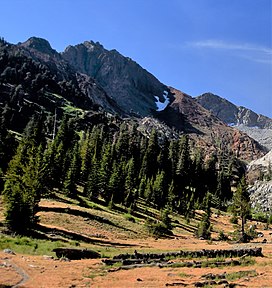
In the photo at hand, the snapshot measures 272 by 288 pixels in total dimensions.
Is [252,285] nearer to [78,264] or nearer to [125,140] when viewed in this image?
[78,264]

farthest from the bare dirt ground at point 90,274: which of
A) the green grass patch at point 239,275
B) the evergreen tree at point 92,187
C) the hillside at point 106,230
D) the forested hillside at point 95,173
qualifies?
the evergreen tree at point 92,187

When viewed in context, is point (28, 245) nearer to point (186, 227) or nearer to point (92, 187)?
point (92, 187)

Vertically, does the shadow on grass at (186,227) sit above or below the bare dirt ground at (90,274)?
below

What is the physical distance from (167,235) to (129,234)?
40.7 feet

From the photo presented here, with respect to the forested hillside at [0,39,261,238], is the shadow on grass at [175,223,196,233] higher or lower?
lower

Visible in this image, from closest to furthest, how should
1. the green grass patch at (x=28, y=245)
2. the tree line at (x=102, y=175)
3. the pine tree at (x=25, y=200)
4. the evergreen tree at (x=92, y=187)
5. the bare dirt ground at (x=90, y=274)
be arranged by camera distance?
the bare dirt ground at (x=90, y=274) < the green grass patch at (x=28, y=245) < the pine tree at (x=25, y=200) < the tree line at (x=102, y=175) < the evergreen tree at (x=92, y=187)

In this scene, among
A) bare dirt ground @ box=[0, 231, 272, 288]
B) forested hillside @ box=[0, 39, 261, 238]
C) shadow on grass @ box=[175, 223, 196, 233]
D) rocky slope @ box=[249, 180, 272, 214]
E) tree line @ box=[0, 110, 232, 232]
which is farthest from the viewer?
rocky slope @ box=[249, 180, 272, 214]

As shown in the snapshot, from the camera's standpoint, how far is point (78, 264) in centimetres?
3162

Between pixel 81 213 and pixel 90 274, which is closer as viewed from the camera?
pixel 90 274

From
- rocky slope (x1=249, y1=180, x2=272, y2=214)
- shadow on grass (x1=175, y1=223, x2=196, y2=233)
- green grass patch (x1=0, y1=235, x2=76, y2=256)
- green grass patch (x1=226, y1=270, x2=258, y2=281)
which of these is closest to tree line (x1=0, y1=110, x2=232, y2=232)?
green grass patch (x1=0, y1=235, x2=76, y2=256)

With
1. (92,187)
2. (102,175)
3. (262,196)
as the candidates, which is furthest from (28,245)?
(262,196)

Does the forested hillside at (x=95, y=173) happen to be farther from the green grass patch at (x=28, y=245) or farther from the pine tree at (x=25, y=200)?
the green grass patch at (x=28, y=245)

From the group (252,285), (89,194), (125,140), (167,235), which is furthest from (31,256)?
(125,140)

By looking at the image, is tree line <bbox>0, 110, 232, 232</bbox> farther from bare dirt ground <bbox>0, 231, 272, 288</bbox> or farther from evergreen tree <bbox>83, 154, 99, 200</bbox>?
bare dirt ground <bbox>0, 231, 272, 288</bbox>
